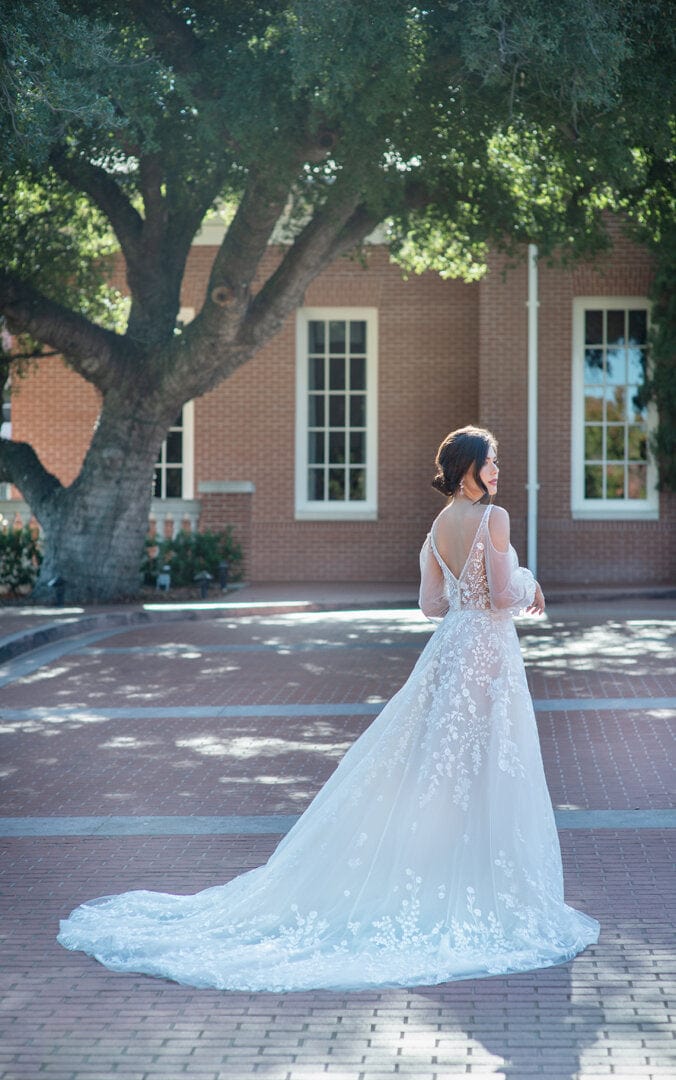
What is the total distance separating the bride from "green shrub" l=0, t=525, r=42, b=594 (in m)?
13.1

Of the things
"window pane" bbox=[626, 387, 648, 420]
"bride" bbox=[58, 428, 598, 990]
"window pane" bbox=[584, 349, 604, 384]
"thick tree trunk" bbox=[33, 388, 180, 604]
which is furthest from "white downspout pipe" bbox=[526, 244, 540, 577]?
"bride" bbox=[58, 428, 598, 990]

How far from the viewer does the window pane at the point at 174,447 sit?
22.1 m

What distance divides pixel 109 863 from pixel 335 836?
1325mm

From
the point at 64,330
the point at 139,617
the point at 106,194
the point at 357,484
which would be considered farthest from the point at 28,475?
the point at 357,484

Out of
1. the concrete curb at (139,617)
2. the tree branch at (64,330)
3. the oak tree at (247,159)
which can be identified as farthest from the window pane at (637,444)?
the tree branch at (64,330)

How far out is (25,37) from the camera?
1063 cm

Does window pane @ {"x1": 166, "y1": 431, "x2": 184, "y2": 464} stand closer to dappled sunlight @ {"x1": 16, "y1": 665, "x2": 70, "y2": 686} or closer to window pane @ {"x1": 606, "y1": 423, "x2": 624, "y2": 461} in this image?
window pane @ {"x1": 606, "y1": 423, "x2": 624, "y2": 461}

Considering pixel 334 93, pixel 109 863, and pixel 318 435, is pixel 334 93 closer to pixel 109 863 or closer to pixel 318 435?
pixel 109 863

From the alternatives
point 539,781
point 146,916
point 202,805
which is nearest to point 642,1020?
point 539,781

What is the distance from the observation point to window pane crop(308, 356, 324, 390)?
861 inches

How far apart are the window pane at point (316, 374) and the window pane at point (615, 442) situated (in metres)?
4.55

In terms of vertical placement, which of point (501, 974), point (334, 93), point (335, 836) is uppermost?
point (334, 93)

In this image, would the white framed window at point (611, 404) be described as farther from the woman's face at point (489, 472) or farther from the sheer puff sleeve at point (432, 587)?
the woman's face at point (489, 472)

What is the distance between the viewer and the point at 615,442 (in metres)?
21.2
